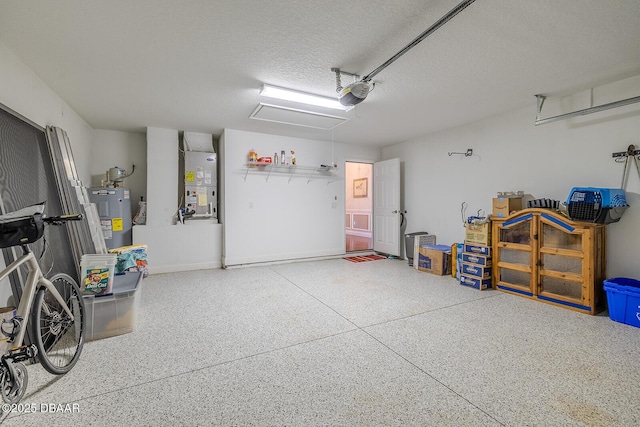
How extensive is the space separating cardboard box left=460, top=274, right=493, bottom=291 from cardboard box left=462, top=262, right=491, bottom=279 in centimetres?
4

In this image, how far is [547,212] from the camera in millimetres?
3338

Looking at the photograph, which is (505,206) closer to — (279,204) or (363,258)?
(363,258)

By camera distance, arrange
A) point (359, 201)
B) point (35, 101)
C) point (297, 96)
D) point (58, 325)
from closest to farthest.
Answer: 1. point (58, 325)
2. point (35, 101)
3. point (297, 96)
4. point (359, 201)

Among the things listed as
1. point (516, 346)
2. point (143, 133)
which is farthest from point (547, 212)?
point (143, 133)

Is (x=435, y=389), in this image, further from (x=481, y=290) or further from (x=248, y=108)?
(x=248, y=108)

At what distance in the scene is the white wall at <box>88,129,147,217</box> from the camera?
4898 mm

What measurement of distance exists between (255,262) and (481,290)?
3.79 m

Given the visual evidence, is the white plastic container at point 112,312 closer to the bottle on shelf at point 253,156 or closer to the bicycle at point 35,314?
the bicycle at point 35,314

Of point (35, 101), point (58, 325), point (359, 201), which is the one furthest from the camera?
point (359, 201)

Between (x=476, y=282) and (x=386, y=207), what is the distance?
2607 millimetres

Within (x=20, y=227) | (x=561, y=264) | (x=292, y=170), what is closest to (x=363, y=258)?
(x=292, y=170)

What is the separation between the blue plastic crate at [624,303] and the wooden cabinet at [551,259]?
0.55ft

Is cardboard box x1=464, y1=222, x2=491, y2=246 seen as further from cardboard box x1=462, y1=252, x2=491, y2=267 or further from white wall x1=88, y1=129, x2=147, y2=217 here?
white wall x1=88, y1=129, x2=147, y2=217

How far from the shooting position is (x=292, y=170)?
225 inches
